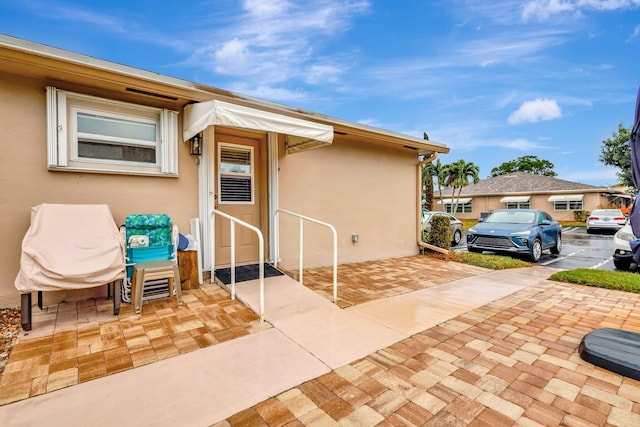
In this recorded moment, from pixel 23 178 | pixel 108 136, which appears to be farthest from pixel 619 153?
pixel 23 178

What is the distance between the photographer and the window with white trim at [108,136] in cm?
342

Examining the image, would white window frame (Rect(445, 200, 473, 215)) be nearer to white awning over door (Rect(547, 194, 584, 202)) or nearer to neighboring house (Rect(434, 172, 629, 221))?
neighboring house (Rect(434, 172, 629, 221))

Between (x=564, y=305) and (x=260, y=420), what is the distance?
414cm

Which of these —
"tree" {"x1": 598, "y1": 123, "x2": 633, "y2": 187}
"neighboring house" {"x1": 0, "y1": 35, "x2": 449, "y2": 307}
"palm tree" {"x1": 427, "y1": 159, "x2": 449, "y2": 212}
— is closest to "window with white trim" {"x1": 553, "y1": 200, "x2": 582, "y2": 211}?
"tree" {"x1": 598, "y1": 123, "x2": 633, "y2": 187}

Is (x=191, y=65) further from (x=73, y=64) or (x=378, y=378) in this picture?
(x=378, y=378)

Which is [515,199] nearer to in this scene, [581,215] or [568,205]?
[568,205]

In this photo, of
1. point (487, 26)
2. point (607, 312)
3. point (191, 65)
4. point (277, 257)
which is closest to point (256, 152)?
point (277, 257)

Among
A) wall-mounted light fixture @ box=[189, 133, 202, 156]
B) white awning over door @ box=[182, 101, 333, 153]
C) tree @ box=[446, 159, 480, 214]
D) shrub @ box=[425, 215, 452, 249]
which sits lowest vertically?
shrub @ box=[425, 215, 452, 249]

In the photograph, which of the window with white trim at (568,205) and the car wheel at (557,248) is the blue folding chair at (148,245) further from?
the window with white trim at (568,205)

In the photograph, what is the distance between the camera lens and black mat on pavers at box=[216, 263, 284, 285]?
13.9 feet

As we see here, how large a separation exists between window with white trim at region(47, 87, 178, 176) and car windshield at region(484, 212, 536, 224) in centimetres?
906

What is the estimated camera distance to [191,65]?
1257cm

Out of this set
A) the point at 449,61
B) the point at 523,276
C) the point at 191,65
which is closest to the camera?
the point at 523,276

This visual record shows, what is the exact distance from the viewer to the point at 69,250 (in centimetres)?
295
